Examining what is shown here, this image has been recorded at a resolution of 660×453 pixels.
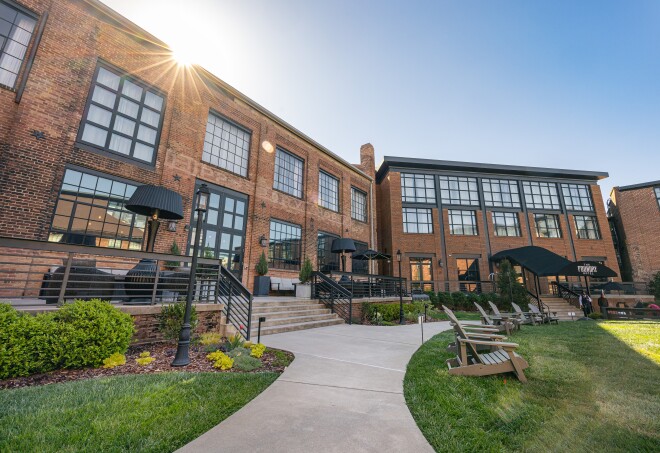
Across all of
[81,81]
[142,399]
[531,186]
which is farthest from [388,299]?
[531,186]

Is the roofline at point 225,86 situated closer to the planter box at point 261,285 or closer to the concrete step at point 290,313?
the planter box at point 261,285

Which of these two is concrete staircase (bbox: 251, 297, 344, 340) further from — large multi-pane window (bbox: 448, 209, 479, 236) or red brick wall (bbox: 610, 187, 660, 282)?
red brick wall (bbox: 610, 187, 660, 282)

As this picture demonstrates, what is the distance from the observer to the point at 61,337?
388cm

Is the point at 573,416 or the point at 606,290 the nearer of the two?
the point at 573,416

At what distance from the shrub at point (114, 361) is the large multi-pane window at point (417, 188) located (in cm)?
2213

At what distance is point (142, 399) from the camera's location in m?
2.93

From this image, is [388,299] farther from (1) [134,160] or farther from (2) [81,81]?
(2) [81,81]

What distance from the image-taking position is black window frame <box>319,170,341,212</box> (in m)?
18.0

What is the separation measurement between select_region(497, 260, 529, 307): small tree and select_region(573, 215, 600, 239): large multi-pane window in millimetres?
12623

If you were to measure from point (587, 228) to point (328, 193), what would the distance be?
936 inches

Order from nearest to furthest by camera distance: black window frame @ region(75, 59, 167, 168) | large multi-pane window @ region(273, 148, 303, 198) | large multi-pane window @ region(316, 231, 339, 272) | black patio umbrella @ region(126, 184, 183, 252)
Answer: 1. black patio umbrella @ region(126, 184, 183, 252)
2. black window frame @ region(75, 59, 167, 168)
3. large multi-pane window @ region(273, 148, 303, 198)
4. large multi-pane window @ region(316, 231, 339, 272)

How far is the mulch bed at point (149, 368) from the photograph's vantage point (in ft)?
11.8

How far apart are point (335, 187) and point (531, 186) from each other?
19283 millimetres

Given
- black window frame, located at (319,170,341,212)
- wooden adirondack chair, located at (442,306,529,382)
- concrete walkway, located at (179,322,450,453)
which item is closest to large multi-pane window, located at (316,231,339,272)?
Answer: black window frame, located at (319,170,341,212)
